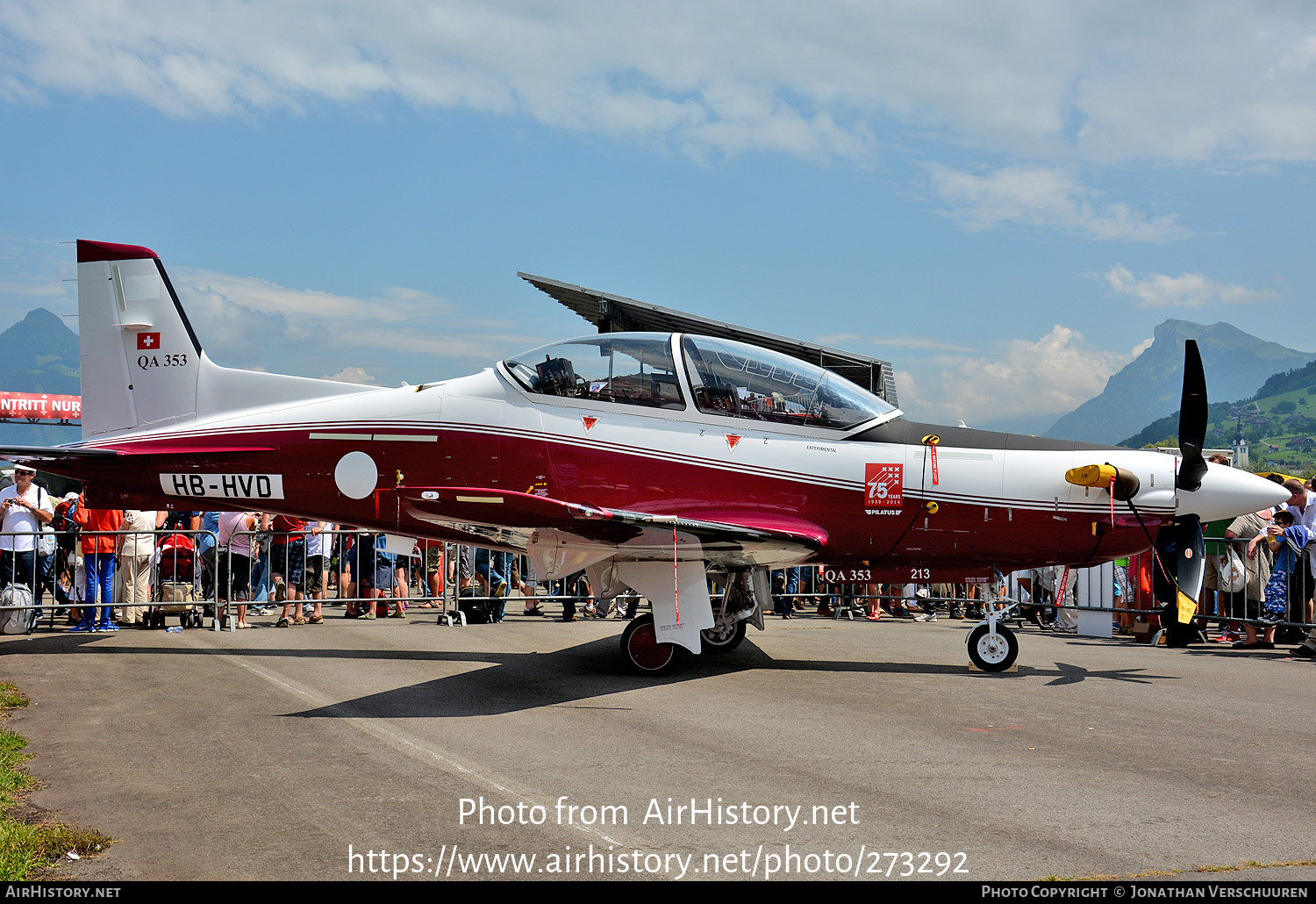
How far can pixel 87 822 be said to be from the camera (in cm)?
409

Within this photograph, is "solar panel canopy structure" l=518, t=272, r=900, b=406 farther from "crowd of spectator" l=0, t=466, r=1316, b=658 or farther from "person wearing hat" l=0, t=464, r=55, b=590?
"person wearing hat" l=0, t=464, r=55, b=590

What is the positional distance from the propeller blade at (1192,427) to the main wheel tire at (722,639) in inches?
173

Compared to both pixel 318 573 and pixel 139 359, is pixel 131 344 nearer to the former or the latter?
pixel 139 359

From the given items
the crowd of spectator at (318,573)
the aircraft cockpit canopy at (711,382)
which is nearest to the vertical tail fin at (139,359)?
the crowd of spectator at (318,573)

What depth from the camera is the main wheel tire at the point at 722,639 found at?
31.3ft

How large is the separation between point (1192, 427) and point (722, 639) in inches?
193

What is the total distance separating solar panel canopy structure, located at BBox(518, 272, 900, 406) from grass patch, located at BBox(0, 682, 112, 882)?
12538 millimetres

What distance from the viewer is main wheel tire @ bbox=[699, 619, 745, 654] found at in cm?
954

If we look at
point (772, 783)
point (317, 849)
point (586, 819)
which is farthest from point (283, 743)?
point (772, 783)

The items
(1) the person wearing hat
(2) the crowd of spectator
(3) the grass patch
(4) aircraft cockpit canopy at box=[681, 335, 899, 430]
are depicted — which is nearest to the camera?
(3) the grass patch

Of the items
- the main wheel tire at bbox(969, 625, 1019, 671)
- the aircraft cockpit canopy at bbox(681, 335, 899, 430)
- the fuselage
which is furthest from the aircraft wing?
the main wheel tire at bbox(969, 625, 1019, 671)

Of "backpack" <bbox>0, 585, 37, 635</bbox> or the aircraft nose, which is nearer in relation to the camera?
the aircraft nose

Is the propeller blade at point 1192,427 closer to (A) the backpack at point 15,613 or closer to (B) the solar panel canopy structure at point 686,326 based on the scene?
(B) the solar panel canopy structure at point 686,326

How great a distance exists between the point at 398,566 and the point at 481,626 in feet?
7.82
